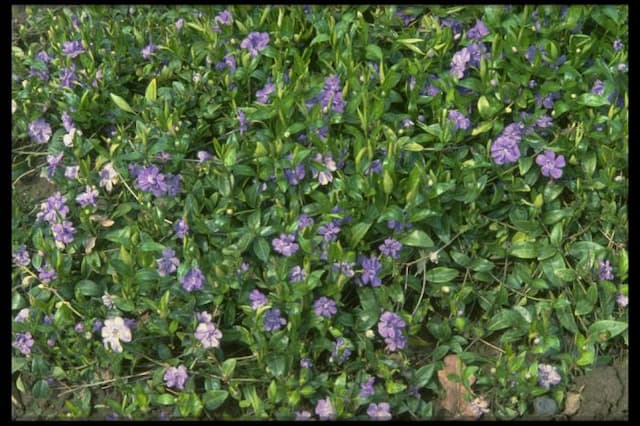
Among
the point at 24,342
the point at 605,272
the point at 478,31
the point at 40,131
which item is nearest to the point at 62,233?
the point at 24,342

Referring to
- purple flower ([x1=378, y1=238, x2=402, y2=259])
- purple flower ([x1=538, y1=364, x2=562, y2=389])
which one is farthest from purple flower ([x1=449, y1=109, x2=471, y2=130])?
purple flower ([x1=538, y1=364, x2=562, y2=389])

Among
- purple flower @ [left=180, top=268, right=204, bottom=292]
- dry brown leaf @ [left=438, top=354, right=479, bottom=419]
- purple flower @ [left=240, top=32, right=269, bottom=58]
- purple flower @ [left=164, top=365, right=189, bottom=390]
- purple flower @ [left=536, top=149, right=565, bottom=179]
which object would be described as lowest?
dry brown leaf @ [left=438, top=354, right=479, bottom=419]

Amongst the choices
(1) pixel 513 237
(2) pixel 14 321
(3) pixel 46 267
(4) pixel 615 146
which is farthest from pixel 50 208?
(4) pixel 615 146

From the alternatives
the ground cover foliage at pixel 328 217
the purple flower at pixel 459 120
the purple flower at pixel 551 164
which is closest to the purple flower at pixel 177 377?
the ground cover foliage at pixel 328 217

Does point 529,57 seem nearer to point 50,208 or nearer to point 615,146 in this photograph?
point 615,146

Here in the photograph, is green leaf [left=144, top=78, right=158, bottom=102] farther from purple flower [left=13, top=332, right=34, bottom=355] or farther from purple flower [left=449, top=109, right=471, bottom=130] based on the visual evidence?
purple flower [left=449, top=109, right=471, bottom=130]

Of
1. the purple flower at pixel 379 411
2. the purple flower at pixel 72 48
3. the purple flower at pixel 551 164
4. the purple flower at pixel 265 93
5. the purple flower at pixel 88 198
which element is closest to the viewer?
the purple flower at pixel 379 411

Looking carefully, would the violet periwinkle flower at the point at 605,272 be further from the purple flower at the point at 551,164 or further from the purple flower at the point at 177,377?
the purple flower at the point at 177,377
